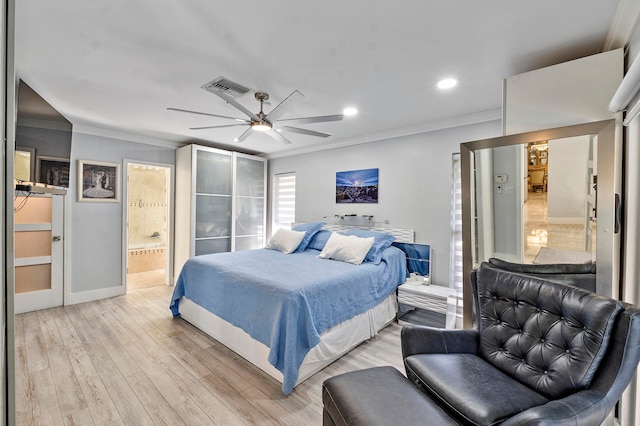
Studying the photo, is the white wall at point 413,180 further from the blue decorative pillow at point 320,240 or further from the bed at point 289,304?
the blue decorative pillow at point 320,240

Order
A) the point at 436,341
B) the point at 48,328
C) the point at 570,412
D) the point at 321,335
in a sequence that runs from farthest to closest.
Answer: the point at 48,328, the point at 321,335, the point at 436,341, the point at 570,412

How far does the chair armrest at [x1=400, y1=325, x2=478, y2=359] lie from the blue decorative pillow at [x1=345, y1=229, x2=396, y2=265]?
153cm

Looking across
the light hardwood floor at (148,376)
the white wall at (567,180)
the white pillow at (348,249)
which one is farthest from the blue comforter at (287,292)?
the white wall at (567,180)

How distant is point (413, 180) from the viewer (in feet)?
12.8

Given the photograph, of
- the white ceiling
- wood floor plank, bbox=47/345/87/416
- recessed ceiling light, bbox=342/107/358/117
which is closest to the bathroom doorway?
wood floor plank, bbox=47/345/87/416

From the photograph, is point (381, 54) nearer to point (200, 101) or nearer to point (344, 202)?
point (200, 101)

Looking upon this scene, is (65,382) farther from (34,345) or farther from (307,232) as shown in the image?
(307,232)

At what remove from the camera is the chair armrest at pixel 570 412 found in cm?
113

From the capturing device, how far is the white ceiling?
5.38 feet

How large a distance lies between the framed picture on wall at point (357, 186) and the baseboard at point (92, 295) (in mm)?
3751

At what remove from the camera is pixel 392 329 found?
3400mm

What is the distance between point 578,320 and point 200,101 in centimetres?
348

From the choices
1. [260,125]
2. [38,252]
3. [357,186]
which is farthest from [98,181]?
[357,186]

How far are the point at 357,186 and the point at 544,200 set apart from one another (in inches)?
106
